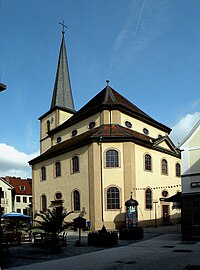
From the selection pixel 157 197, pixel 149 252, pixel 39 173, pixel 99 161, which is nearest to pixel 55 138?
pixel 39 173

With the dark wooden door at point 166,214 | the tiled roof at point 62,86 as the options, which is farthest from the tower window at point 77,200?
the tiled roof at point 62,86

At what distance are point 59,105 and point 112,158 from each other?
17972mm

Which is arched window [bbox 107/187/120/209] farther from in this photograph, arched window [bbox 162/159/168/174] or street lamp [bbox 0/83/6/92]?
street lamp [bbox 0/83/6/92]

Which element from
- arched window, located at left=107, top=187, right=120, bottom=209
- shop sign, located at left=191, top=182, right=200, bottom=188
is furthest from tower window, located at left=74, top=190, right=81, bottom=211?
shop sign, located at left=191, top=182, right=200, bottom=188

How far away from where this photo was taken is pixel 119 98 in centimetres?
3981

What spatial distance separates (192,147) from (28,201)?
5636cm

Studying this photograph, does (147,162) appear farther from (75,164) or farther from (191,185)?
(191,185)

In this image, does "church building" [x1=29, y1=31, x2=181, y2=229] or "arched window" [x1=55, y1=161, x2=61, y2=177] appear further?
"arched window" [x1=55, y1=161, x2=61, y2=177]

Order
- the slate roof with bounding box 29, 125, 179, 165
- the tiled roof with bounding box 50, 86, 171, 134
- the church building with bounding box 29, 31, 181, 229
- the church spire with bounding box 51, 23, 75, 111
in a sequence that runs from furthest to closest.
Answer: the church spire with bounding box 51, 23, 75, 111 < the tiled roof with bounding box 50, 86, 171, 134 < the slate roof with bounding box 29, 125, 179, 165 < the church building with bounding box 29, 31, 181, 229

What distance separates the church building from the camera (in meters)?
31.4

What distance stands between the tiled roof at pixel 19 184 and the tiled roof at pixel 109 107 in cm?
3165

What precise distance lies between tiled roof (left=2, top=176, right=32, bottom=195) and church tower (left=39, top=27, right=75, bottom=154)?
84.5ft

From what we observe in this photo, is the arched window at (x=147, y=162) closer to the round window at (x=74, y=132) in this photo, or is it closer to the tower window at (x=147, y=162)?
the tower window at (x=147, y=162)

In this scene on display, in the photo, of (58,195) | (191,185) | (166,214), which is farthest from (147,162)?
(191,185)
